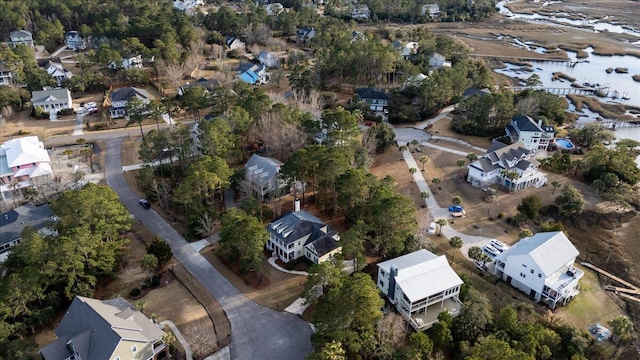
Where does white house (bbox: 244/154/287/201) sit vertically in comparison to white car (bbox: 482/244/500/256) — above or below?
above

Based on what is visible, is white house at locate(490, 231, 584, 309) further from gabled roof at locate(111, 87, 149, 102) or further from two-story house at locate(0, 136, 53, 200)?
gabled roof at locate(111, 87, 149, 102)

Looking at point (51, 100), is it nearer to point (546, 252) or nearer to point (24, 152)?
point (24, 152)

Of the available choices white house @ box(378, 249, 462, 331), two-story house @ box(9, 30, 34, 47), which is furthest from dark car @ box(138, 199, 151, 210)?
two-story house @ box(9, 30, 34, 47)

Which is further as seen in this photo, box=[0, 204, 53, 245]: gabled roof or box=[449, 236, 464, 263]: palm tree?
box=[0, 204, 53, 245]: gabled roof

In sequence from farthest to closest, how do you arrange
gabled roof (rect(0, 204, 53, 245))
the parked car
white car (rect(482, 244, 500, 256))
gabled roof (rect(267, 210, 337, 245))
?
the parked car → gabled roof (rect(0, 204, 53, 245)) → white car (rect(482, 244, 500, 256)) → gabled roof (rect(267, 210, 337, 245))

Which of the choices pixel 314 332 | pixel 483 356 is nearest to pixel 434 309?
pixel 483 356

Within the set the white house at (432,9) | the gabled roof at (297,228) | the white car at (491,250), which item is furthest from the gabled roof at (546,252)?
the white house at (432,9)

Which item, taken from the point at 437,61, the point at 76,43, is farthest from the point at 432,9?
the point at 76,43

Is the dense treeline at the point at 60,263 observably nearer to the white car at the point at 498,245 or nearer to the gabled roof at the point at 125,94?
the white car at the point at 498,245
